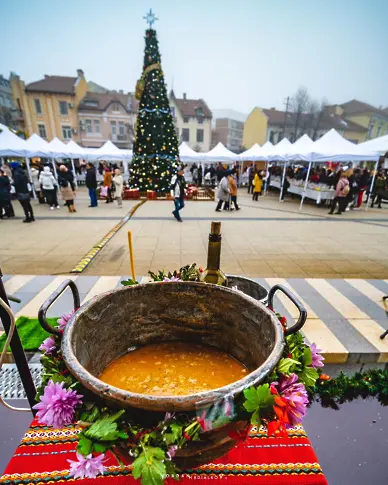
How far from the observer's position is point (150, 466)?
92 centimetres

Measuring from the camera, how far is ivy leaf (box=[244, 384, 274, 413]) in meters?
0.99

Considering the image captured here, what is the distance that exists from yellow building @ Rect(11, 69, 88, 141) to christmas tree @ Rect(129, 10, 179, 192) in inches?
1046

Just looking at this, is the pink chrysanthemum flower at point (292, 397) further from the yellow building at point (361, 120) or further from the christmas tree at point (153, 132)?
the yellow building at point (361, 120)

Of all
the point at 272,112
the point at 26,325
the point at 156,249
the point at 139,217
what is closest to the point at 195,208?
the point at 139,217

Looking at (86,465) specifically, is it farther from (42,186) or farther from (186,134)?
(186,134)

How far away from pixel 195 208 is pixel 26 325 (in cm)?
931

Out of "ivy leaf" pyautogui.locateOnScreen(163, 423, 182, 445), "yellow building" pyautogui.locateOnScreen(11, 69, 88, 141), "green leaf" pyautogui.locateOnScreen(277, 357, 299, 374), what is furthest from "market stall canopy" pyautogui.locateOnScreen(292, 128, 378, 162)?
"yellow building" pyautogui.locateOnScreen(11, 69, 88, 141)

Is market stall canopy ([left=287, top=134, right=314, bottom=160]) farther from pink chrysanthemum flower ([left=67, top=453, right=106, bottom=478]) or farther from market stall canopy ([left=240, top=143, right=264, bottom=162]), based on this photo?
pink chrysanthemum flower ([left=67, top=453, right=106, bottom=478])

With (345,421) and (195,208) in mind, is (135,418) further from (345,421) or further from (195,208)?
(195,208)

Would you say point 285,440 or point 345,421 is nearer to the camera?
point 285,440

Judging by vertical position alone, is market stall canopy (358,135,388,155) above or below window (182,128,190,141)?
below

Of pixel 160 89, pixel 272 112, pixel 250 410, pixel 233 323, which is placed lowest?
pixel 233 323

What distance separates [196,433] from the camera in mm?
944

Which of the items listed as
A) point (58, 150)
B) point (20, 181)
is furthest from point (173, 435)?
point (58, 150)
